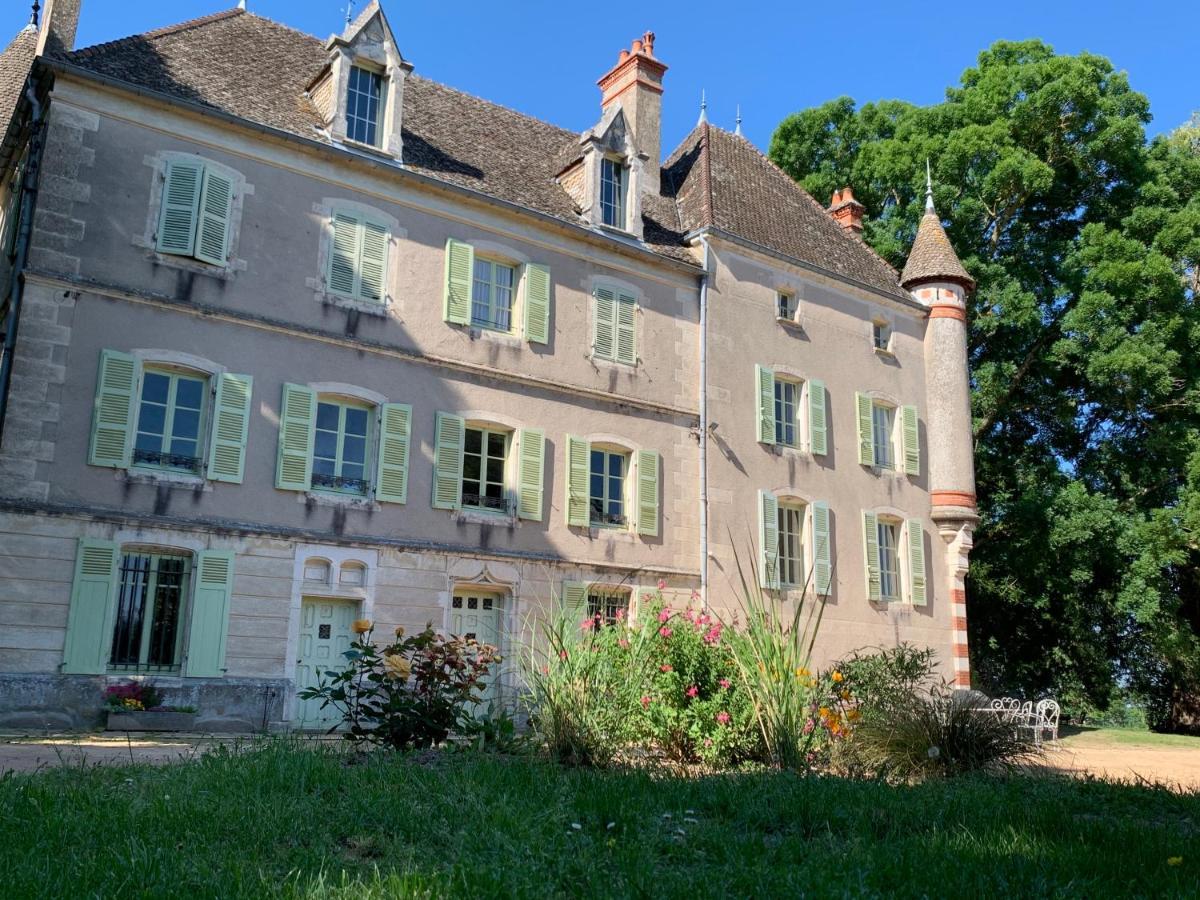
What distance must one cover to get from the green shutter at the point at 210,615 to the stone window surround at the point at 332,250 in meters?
3.97

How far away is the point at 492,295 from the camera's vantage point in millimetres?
16906

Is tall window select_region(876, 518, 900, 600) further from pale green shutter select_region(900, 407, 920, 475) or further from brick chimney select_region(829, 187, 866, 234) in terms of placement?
brick chimney select_region(829, 187, 866, 234)

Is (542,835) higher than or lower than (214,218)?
lower

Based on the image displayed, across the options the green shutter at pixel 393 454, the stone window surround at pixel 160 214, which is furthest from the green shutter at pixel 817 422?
the stone window surround at pixel 160 214

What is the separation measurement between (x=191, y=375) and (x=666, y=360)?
26.8ft

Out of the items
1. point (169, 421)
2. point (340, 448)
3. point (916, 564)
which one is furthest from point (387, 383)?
point (916, 564)

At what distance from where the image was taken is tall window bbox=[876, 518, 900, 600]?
68.5ft

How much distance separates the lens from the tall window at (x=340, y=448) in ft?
47.8

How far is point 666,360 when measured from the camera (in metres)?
18.6

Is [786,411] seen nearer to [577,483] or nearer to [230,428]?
[577,483]

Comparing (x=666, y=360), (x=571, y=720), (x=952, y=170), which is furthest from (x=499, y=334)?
(x=952, y=170)

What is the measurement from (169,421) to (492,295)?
5555 millimetres

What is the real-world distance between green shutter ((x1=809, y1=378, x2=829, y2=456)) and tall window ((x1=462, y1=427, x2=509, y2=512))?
6.71 meters

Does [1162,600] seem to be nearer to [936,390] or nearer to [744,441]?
[936,390]
